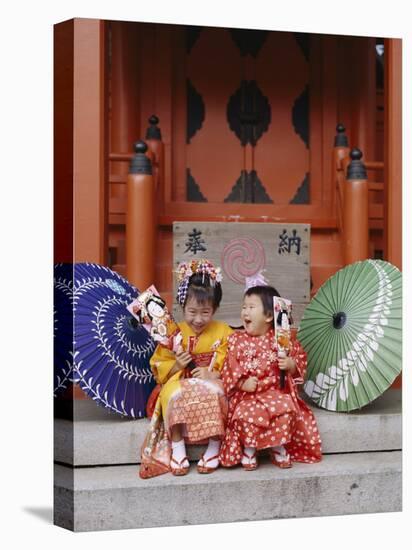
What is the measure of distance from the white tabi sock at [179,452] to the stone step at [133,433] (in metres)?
0.13

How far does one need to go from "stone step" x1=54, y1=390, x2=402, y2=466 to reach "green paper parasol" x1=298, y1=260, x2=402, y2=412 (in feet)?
0.44

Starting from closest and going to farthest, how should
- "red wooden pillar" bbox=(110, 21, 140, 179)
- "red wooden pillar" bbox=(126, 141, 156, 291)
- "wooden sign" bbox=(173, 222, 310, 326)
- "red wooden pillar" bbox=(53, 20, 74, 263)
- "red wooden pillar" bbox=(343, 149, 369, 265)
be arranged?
"red wooden pillar" bbox=(53, 20, 74, 263)
"red wooden pillar" bbox=(126, 141, 156, 291)
"wooden sign" bbox=(173, 222, 310, 326)
"red wooden pillar" bbox=(343, 149, 369, 265)
"red wooden pillar" bbox=(110, 21, 140, 179)

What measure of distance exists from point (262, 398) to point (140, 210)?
1.53 meters

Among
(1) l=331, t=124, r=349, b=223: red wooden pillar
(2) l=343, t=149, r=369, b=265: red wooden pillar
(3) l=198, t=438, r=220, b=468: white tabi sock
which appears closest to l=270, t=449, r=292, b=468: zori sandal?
(3) l=198, t=438, r=220, b=468: white tabi sock

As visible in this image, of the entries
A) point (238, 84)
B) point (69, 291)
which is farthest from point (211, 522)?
point (238, 84)

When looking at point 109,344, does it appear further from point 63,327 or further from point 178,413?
point 178,413

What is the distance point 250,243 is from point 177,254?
1.63ft

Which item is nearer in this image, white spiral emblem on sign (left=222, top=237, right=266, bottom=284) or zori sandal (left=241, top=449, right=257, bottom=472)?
zori sandal (left=241, top=449, right=257, bottom=472)

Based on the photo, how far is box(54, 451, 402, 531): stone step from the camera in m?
5.14

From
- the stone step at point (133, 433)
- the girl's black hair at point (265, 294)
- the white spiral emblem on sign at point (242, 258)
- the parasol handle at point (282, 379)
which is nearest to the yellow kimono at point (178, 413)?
the stone step at point (133, 433)

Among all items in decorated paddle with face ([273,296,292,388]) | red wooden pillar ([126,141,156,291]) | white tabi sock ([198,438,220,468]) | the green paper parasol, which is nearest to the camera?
white tabi sock ([198,438,220,468])

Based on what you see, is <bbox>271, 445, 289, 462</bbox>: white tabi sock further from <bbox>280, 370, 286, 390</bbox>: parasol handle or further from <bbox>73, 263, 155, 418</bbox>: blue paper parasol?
<bbox>73, 263, 155, 418</bbox>: blue paper parasol

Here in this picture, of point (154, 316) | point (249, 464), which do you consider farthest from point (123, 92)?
point (249, 464)

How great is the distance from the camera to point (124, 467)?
5.44 m
